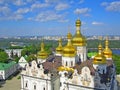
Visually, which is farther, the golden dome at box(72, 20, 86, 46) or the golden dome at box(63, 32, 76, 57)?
the golden dome at box(72, 20, 86, 46)

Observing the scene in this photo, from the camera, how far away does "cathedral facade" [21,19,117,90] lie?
1800 centimetres

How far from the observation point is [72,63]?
22453 mm

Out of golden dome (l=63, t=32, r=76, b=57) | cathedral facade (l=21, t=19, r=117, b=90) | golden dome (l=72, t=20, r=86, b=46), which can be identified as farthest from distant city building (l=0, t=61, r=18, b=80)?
golden dome (l=63, t=32, r=76, b=57)

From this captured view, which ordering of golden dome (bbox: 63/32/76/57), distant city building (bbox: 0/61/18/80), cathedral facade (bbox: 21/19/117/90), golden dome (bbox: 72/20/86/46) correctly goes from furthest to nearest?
distant city building (bbox: 0/61/18/80), golden dome (bbox: 72/20/86/46), golden dome (bbox: 63/32/76/57), cathedral facade (bbox: 21/19/117/90)

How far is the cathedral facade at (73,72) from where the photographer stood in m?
18.0

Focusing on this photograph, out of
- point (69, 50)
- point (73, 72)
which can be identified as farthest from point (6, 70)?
point (73, 72)

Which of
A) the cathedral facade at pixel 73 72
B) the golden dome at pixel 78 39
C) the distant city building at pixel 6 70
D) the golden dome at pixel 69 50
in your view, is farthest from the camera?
the distant city building at pixel 6 70

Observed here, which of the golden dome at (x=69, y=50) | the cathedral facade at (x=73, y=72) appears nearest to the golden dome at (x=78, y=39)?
the cathedral facade at (x=73, y=72)

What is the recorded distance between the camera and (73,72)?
20.3 metres

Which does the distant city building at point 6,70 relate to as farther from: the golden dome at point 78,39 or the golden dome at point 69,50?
the golden dome at point 69,50

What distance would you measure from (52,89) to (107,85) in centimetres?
611

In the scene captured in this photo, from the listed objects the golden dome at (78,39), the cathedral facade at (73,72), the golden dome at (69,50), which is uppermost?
the golden dome at (78,39)

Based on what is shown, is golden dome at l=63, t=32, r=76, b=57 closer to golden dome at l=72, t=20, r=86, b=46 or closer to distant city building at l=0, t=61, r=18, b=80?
golden dome at l=72, t=20, r=86, b=46

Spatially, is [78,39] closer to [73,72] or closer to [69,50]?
[69,50]
